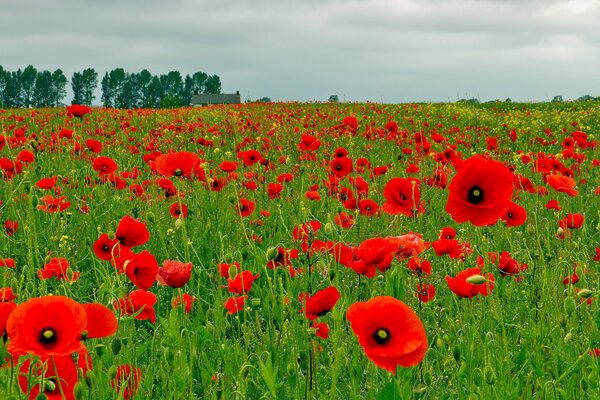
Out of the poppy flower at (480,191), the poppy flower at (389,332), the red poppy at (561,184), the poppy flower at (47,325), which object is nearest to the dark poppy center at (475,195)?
the poppy flower at (480,191)

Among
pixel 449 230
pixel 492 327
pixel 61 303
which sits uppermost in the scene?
pixel 61 303

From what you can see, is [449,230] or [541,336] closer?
[541,336]

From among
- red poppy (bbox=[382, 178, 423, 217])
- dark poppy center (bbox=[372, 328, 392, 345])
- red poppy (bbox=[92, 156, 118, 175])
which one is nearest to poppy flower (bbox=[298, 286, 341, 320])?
dark poppy center (bbox=[372, 328, 392, 345])

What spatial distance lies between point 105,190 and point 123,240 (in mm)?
2984

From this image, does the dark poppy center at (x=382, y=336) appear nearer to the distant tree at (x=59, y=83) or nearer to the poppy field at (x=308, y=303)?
the poppy field at (x=308, y=303)

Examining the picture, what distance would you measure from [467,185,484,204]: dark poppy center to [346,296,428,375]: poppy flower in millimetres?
688

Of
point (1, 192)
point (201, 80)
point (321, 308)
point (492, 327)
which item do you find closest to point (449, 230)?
point (492, 327)

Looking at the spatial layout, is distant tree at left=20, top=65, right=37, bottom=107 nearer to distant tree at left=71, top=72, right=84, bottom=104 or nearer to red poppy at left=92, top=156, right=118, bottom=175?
distant tree at left=71, top=72, right=84, bottom=104

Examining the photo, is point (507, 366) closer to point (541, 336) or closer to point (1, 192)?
point (541, 336)

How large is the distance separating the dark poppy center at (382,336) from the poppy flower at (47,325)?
585 mm

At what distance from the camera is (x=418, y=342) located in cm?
126

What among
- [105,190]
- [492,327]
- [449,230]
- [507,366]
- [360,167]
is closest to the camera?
[507,366]

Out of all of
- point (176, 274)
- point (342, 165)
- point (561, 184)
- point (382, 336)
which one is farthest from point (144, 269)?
point (342, 165)

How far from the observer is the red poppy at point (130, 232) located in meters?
2.04
